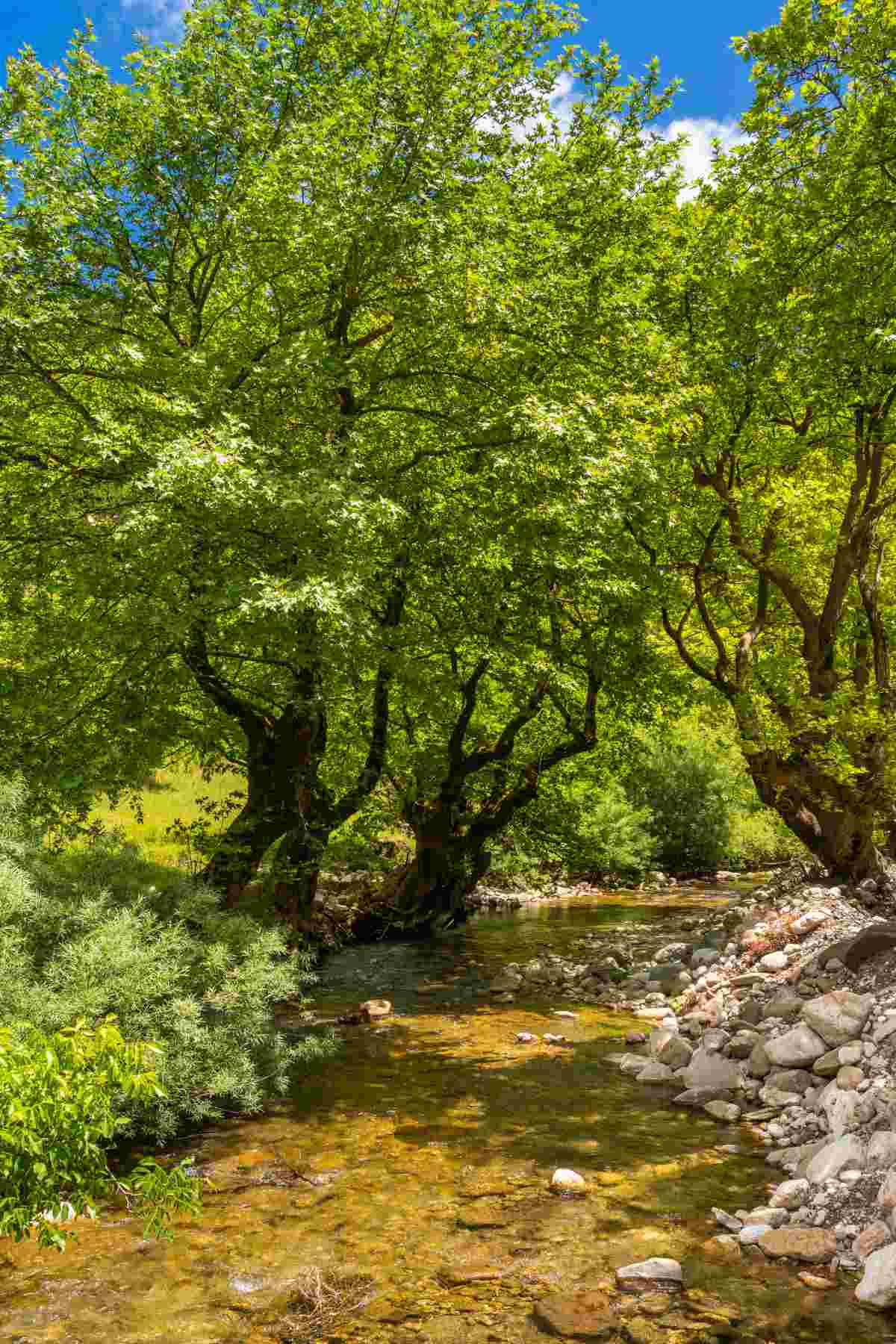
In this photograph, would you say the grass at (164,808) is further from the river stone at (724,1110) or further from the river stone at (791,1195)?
the river stone at (791,1195)

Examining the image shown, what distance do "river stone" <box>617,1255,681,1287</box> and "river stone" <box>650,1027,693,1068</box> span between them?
4247 mm

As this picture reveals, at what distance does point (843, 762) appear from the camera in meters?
12.4

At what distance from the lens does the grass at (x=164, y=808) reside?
24031 mm

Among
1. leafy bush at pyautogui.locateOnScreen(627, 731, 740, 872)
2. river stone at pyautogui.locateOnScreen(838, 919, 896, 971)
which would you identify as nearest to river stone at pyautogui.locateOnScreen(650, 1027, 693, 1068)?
river stone at pyautogui.locateOnScreen(838, 919, 896, 971)

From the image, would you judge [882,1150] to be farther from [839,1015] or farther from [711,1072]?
[711,1072]

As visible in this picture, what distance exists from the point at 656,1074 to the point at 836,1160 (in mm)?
3114

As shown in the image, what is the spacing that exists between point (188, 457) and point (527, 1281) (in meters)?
6.68

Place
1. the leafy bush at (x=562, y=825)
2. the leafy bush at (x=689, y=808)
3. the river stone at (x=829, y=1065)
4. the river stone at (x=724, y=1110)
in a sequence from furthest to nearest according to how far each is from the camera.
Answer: the leafy bush at (x=689, y=808) → the leafy bush at (x=562, y=825) → the river stone at (x=724, y=1110) → the river stone at (x=829, y=1065)

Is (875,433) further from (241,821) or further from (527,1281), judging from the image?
(527,1281)

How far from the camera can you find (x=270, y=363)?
10891mm

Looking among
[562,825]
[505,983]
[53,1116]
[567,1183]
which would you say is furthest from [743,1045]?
[562,825]

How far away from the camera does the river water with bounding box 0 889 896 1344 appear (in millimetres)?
4895

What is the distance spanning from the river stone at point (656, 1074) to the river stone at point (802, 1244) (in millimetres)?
3557

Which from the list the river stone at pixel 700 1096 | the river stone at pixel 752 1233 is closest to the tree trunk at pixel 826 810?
the river stone at pixel 700 1096
